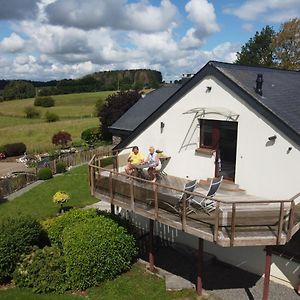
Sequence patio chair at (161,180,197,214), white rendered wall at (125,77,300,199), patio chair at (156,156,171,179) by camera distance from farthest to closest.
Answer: patio chair at (156,156,171,179) → white rendered wall at (125,77,300,199) → patio chair at (161,180,197,214)

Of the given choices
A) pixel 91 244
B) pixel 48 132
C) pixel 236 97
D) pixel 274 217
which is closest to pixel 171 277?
pixel 91 244

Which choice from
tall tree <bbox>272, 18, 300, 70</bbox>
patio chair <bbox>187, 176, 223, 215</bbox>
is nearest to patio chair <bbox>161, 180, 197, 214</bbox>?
patio chair <bbox>187, 176, 223, 215</bbox>

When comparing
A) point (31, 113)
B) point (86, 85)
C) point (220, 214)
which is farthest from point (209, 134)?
point (86, 85)

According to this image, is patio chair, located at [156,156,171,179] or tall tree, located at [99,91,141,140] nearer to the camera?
patio chair, located at [156,156,171,179]

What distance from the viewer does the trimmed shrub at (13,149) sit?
36.8 m

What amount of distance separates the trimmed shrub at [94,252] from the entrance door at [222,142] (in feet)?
14.7

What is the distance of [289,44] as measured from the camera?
45938 mm

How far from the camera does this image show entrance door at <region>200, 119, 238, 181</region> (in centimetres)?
1265

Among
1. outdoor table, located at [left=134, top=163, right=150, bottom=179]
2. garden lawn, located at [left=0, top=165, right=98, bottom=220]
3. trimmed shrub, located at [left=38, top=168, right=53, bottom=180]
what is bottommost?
garden lawn, located at [left=0, top=165, right=98, bottom=220]

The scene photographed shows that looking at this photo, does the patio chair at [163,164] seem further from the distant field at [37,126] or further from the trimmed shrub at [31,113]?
the trimmed shrub at [31,113]

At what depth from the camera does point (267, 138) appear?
11.3 meters

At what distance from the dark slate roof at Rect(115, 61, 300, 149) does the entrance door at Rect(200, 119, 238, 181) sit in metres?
1.30

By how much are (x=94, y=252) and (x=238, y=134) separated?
6.44 m

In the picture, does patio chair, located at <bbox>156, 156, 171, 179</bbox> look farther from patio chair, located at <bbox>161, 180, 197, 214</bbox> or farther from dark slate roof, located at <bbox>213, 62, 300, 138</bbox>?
dark slate roof, located at <bbox>213, 62, 300, 138</bbox>
